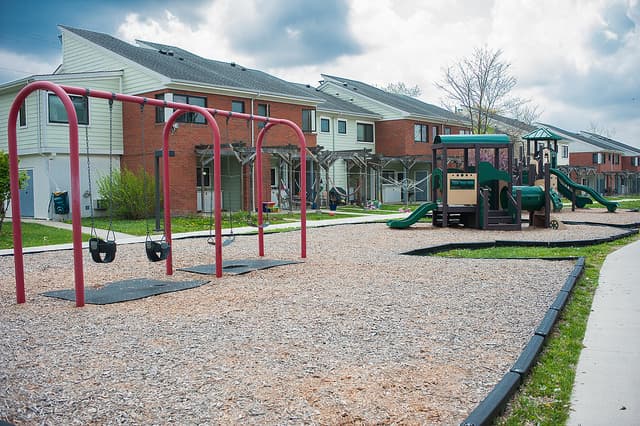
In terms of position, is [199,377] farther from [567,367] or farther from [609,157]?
[609,157]

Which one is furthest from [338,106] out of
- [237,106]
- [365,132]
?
[237,106]

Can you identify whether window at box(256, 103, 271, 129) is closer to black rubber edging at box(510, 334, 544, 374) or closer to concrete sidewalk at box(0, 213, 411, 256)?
concrete sidewalk at box(0, 213, 411, 256)

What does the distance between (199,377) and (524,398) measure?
Result: 236cm

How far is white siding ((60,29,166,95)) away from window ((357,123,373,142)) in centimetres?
1572

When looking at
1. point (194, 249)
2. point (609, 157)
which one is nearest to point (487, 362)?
point (194, 249)

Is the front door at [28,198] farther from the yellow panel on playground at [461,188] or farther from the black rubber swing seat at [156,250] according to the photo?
the black rubber swing seat at [156,250]

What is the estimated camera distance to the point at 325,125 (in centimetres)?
3494

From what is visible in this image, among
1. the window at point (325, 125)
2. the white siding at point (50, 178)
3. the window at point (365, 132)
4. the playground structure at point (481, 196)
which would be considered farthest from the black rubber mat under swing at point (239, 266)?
the window at point (365, 132)

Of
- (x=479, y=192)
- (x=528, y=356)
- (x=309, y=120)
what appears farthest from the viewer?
(x=309, y=120)

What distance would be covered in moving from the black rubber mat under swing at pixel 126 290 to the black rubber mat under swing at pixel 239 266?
3.08 ft

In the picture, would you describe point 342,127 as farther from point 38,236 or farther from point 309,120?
point 38,236

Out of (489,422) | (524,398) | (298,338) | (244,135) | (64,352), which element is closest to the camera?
(489,422)

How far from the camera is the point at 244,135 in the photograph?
2734 cm

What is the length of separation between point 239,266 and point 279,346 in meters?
5.09
